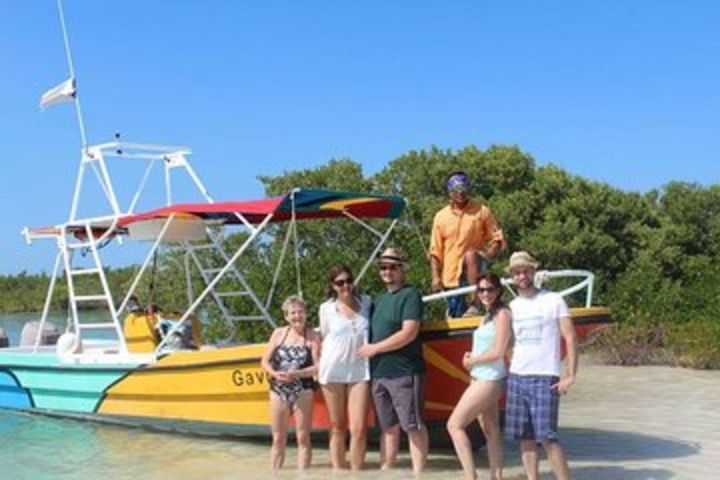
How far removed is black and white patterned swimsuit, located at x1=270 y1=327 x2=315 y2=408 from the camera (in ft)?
26.7

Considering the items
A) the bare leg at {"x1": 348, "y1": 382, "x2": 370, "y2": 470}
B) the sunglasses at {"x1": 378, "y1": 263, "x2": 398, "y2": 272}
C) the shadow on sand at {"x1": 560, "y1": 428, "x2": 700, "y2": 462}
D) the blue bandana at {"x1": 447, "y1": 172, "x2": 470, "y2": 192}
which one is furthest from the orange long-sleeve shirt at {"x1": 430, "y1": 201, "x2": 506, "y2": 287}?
the shadow on sand at {"x1": 560, "y1": 428, "x2": 700, "y2": 462}

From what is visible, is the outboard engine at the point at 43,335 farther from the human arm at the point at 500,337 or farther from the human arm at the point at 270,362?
the human arm at the point at 500,337

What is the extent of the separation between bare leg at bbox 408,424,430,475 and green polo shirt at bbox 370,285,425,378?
0.51 m

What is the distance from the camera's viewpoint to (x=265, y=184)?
26.2 m

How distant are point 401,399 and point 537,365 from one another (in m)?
1.40

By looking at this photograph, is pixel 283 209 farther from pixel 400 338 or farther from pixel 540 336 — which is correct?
pixel 540 336

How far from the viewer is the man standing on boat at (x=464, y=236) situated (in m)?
8.45

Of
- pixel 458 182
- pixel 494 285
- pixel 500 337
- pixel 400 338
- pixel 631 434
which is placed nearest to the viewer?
pixel 500 337

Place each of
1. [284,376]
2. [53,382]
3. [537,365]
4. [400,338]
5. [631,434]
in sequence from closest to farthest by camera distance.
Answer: [537,365] < [400,338] < [284,376] < [631,434] < [53,382]

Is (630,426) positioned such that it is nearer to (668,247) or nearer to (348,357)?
(348,357)

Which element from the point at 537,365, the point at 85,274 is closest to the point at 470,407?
the point at 537,365

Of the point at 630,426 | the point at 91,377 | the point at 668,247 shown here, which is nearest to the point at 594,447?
the point at 630,426

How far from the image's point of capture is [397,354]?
7715 mm

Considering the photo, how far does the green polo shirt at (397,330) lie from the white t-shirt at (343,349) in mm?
175
